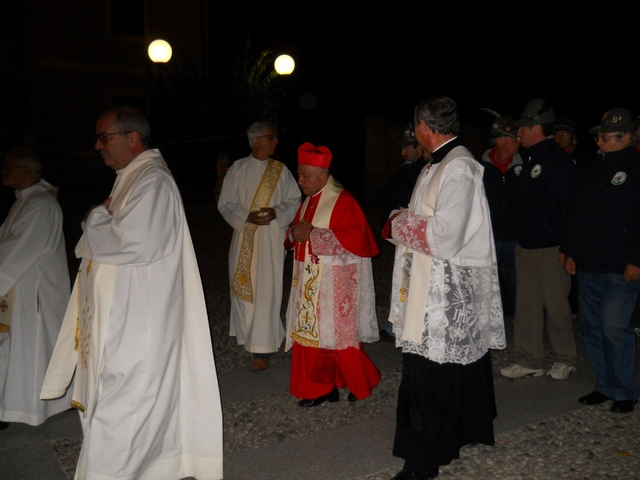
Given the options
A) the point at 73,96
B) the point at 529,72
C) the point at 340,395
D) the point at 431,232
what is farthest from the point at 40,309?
the point at 529,72

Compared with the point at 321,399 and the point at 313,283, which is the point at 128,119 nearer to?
the point at 313,283

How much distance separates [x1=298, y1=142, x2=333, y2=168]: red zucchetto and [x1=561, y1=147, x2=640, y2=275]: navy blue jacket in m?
1.84

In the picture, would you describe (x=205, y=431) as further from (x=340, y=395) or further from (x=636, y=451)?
(x=636, y=451)

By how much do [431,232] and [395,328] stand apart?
2.29 ft

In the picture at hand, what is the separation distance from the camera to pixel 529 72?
60.8 ft

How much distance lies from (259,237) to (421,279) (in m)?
2.62

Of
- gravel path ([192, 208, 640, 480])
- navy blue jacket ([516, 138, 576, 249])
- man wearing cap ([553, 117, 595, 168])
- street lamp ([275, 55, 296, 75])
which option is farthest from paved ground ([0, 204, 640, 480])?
street lamp ([275, 55, 296, 75])

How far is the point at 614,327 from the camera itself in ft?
14.6

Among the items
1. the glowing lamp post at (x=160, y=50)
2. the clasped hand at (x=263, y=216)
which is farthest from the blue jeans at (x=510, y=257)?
the glowing lamp post at (x=160, y=50)

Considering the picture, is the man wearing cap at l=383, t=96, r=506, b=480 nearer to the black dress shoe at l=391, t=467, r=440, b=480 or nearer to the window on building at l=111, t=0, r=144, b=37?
the black dress shoe at l=391, t=467, r=440, b=480

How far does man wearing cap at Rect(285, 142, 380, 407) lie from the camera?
15.1ft

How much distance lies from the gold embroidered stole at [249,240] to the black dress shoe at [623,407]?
3047 millimetres

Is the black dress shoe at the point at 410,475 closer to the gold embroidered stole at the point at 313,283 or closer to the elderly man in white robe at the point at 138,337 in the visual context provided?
the elderly man in white robe at the point at 138,337

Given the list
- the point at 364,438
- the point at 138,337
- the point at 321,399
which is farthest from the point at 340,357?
the point at 138,337
